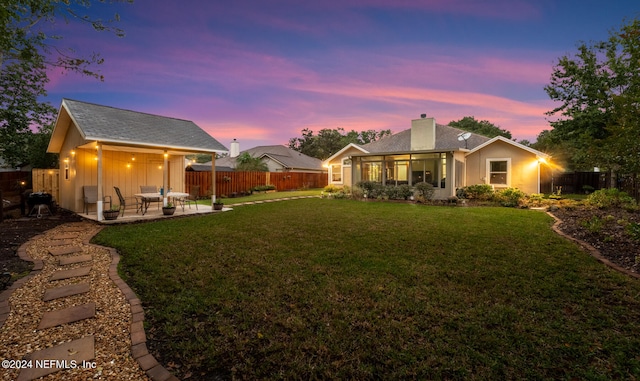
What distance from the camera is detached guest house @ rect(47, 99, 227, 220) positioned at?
8812mm

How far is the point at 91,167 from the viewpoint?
34.4 ft

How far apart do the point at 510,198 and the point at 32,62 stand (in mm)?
17369

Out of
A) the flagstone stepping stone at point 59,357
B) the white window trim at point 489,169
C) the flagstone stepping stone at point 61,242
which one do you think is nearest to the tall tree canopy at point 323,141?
the white window trim at point 489,169

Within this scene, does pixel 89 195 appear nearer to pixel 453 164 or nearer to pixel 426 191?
pixel 426 191

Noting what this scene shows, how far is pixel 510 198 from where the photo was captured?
12.3m

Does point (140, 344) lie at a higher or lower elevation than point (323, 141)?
lower

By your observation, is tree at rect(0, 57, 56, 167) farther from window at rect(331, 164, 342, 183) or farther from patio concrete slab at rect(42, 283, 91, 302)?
window at rect(331, 164, 342, 183)

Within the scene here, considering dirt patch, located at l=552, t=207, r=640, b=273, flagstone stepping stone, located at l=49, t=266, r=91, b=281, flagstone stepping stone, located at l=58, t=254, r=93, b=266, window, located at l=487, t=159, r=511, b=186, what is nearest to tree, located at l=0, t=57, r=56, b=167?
flagstone stepping stone, located at l=58, t=254, r=93, b=266

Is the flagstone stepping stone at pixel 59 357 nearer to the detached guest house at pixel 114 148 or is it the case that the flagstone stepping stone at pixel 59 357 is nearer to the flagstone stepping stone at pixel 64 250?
the flagstone stepping stone at pixel 64 250

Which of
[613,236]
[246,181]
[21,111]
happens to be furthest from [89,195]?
[613,236]

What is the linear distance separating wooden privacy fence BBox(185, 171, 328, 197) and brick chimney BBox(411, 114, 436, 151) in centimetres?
1105

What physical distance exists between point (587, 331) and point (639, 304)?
122cm

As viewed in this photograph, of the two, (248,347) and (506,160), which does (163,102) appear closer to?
(248,347)

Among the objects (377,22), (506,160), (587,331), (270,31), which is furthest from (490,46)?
(587,331)
